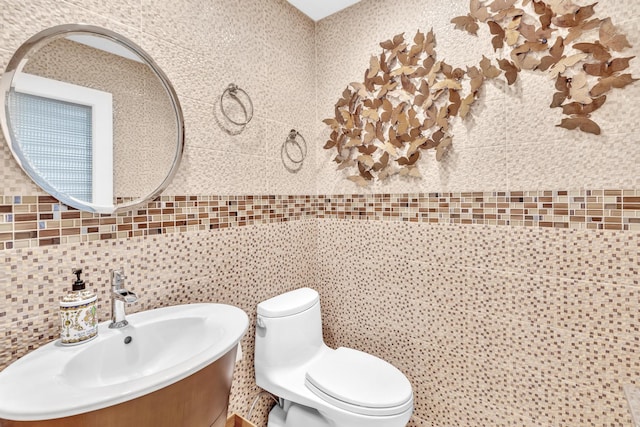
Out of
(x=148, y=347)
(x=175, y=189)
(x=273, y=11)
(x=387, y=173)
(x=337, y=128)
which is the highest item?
(x=273, y=11)

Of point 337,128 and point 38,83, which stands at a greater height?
point 337,128

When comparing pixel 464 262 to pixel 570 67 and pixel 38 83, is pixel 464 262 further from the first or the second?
pixel 38 83

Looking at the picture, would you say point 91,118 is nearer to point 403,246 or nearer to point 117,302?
point 117,302

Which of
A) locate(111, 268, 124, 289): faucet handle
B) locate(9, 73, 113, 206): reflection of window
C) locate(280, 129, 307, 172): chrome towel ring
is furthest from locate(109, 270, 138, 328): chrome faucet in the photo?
locate(280, 129, 307, 172): chrome towel ring

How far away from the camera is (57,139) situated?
966 mm

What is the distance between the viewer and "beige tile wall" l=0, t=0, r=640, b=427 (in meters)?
1.14

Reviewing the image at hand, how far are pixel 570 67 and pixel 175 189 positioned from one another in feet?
5.54

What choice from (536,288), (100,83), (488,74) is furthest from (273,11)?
(536,288)

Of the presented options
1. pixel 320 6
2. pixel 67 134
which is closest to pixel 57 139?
pixel 67 134

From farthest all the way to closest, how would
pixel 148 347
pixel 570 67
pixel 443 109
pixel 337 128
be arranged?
1. pixel 337 128
2. pixel 443 109
3. pixel 570 67
4. pixel 148 347

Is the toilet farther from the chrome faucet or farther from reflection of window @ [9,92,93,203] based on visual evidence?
reflection of window @ [9,92,93,203]

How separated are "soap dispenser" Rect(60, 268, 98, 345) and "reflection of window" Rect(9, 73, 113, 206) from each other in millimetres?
294

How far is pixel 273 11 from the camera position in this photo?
173 centimetres

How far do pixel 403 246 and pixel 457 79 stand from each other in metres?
0.87
